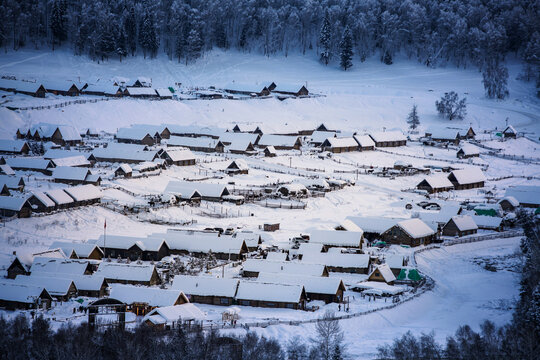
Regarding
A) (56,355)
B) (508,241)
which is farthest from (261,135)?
(56,355)

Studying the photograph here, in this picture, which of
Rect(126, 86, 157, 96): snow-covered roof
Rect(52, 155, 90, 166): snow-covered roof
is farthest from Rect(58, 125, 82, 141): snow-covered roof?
Rect(126, 86, 157, 96): snow-covered roof

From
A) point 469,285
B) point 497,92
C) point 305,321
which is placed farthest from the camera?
point 497,92

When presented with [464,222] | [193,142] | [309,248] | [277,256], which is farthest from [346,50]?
[277,256]

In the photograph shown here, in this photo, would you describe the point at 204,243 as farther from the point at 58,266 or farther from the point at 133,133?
the point at 133,133

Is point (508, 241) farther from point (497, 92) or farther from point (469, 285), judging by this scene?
point (497, 92)

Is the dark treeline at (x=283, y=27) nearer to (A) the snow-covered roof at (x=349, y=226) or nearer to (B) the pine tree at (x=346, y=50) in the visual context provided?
(B) the pine tree at (x=346, y=50)
